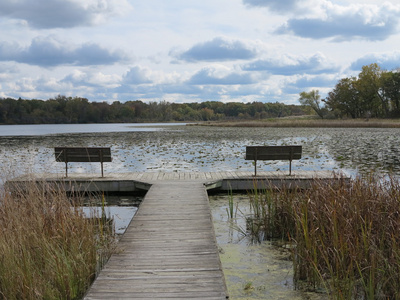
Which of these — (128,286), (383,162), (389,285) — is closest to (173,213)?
(128,286)

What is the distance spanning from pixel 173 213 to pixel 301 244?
104 inches

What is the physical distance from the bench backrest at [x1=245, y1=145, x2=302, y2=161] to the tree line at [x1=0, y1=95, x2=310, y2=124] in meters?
95.4

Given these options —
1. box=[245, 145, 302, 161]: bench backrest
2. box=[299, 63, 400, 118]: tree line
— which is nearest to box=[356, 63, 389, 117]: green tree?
box=[299, 63, 400, 118]: tree line

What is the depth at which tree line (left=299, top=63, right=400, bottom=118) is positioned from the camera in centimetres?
6550

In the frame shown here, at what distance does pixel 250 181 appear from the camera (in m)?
10.2

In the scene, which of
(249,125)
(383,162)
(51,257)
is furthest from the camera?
(249,125)

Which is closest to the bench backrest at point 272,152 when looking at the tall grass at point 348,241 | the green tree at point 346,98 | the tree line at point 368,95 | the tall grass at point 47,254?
the tall grass at point 348,241

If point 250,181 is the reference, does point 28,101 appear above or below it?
above

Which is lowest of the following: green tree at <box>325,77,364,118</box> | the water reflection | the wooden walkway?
the water reflection

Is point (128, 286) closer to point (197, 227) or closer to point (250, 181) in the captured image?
point (197, 227)

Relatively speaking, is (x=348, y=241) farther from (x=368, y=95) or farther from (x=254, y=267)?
(x=368, y=95)

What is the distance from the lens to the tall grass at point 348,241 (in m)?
4.00

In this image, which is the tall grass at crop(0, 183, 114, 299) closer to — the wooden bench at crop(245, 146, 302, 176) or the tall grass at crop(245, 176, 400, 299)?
the tall grass at crop(245, 176, 400, 299)

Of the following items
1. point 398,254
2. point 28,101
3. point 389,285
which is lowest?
point 389,285
